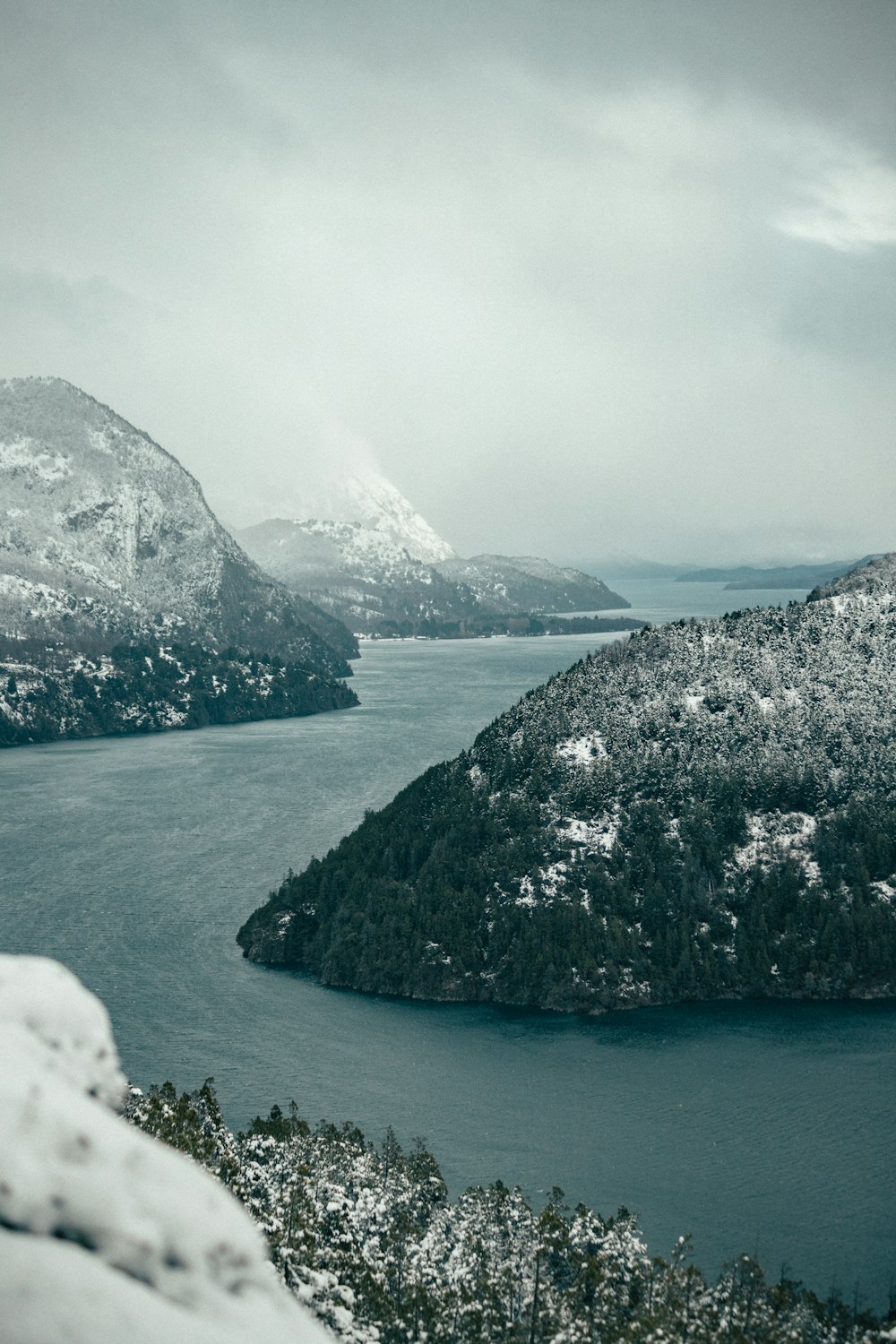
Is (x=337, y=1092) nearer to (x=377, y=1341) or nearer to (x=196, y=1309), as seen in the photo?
(x=377, y=1341)

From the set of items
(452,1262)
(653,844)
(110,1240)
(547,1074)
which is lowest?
(547,1074)

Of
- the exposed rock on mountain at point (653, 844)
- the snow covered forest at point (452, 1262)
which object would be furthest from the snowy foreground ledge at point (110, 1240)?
the exposed rock on mountain at point (653, 844)

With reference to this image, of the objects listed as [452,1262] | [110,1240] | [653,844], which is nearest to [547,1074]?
[452,1262]

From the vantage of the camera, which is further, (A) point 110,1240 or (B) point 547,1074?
(B) point 547,1074

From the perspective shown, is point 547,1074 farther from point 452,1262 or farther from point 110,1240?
point 110,1240

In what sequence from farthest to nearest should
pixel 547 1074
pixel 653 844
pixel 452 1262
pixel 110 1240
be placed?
pixel 653 844
pixel 547 1074
pixel 452 1262
pixel 110 1240

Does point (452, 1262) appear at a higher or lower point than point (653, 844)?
lower

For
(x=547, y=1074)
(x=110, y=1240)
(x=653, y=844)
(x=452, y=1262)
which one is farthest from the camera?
(x=653, y=844)
